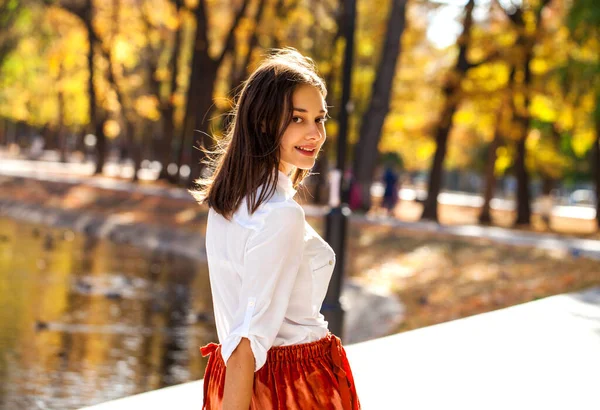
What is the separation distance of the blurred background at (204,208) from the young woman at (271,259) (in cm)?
56

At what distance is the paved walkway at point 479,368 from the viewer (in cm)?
685

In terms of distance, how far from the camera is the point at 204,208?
104 feet

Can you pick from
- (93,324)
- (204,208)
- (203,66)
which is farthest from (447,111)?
(93,324)

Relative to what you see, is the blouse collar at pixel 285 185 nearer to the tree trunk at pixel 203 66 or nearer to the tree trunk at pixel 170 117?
the tree trunk at pixel 203 66

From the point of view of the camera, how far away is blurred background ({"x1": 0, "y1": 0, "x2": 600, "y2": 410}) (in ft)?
46.8

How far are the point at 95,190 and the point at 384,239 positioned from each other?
17.6 meters

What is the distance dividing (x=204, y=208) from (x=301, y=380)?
28.4 meters

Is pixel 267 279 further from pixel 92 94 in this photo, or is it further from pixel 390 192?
pixel 92 94

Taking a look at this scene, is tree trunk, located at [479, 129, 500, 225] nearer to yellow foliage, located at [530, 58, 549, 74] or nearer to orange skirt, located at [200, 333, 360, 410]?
yellow foliage, located at [530, 58, 549, 74]

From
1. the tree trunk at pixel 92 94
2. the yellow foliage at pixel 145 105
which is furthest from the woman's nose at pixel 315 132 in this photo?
the yellow foliage at pixel 145 105

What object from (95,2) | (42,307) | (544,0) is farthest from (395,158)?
(42,307)

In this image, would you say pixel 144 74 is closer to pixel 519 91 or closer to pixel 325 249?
pixel 519 91

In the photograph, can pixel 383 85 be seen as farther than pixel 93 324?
Yes

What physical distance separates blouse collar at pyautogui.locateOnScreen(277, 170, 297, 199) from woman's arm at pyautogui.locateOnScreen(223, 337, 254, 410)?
49cm
